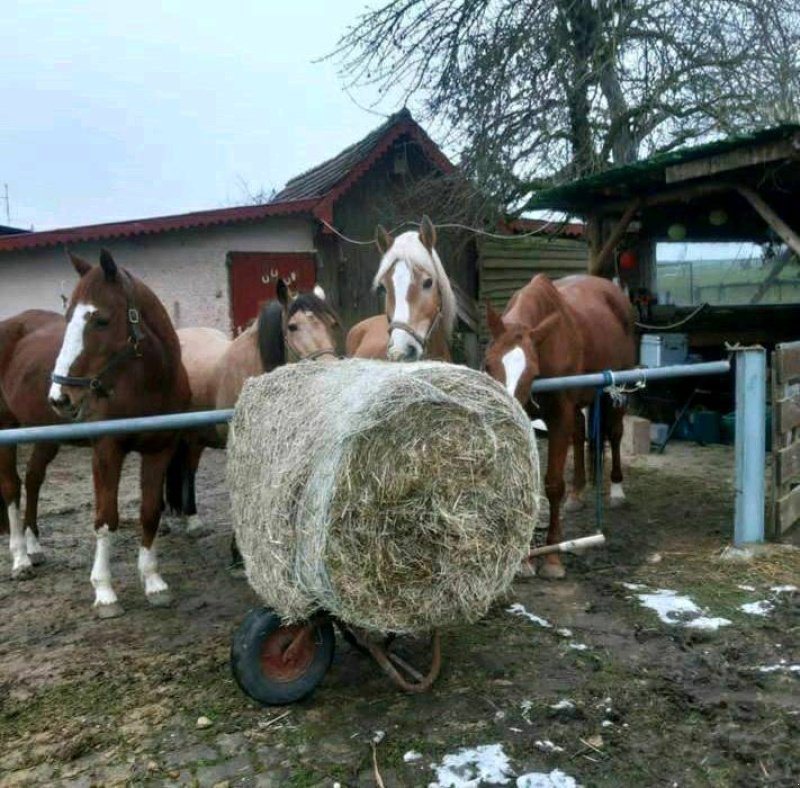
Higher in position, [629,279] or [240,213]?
[240,213]

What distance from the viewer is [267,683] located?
264 cm

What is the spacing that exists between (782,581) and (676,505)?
191 centimetres

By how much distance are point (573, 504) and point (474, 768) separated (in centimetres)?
356

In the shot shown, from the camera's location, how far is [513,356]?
143 inches

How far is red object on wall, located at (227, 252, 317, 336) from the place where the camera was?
9.63 metres

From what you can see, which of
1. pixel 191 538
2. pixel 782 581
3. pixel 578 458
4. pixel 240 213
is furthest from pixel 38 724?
pixel 240 213

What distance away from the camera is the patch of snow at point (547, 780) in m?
2.18

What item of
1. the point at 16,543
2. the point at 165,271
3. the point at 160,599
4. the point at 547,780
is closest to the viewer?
the point at 547,780

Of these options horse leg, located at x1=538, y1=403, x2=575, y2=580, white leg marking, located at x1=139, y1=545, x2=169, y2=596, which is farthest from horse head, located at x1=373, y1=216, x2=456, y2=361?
white leg marking, located at x1=139, y1=545, x2=169, y2=596

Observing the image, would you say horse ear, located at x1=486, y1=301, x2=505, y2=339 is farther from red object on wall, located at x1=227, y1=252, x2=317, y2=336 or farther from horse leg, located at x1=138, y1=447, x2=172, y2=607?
red object on wall, located at x1=227, y1=252, x2=317, y2=336

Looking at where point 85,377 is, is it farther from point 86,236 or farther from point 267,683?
point 86,236

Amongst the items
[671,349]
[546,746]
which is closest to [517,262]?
[671,349]

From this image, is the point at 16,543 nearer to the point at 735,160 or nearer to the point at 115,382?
the point at 115,382

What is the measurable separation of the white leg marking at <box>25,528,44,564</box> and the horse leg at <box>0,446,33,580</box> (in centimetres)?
7
